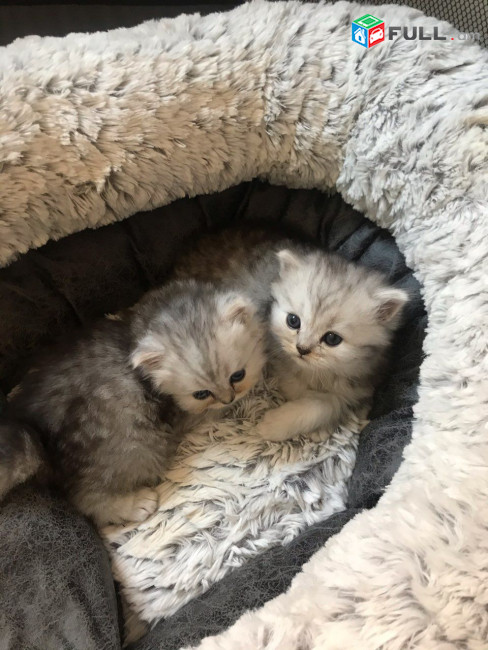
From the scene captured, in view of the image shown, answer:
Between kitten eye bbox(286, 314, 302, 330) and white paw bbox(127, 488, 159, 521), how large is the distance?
21.9 inches

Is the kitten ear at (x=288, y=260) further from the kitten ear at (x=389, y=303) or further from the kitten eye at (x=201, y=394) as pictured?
the kitten eye at (x=201, y=394)

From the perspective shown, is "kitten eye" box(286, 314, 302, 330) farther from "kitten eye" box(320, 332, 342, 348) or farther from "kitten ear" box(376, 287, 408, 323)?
"kitten ear" box(376, 287, 408, 323)

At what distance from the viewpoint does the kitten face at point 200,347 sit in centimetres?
128

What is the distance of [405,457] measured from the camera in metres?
1.12

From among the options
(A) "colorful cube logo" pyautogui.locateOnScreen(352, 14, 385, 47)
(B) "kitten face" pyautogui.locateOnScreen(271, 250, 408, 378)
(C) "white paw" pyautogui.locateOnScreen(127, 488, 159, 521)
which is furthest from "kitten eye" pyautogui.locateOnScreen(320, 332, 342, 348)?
(A) "colorful cube logo" pyautogui.locateOnScreen(352, 14, 385, 47)

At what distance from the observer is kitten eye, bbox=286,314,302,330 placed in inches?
52.1

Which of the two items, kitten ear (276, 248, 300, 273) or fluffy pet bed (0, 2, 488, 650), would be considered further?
kitten ear (276, 248, 300, 273)

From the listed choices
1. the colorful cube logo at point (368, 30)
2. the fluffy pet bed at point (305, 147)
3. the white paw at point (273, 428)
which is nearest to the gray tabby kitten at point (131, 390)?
the white paw at point (273, 428)

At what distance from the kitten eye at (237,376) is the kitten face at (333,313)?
128 mm

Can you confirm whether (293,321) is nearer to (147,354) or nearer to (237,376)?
(237,376)

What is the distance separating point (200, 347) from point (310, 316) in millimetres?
274

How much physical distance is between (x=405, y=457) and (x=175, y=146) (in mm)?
900

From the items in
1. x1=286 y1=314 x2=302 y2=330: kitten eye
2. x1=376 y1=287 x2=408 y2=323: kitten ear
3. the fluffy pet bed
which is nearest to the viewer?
the fluffy pet bed

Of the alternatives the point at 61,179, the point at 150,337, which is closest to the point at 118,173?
the point at 61,179
